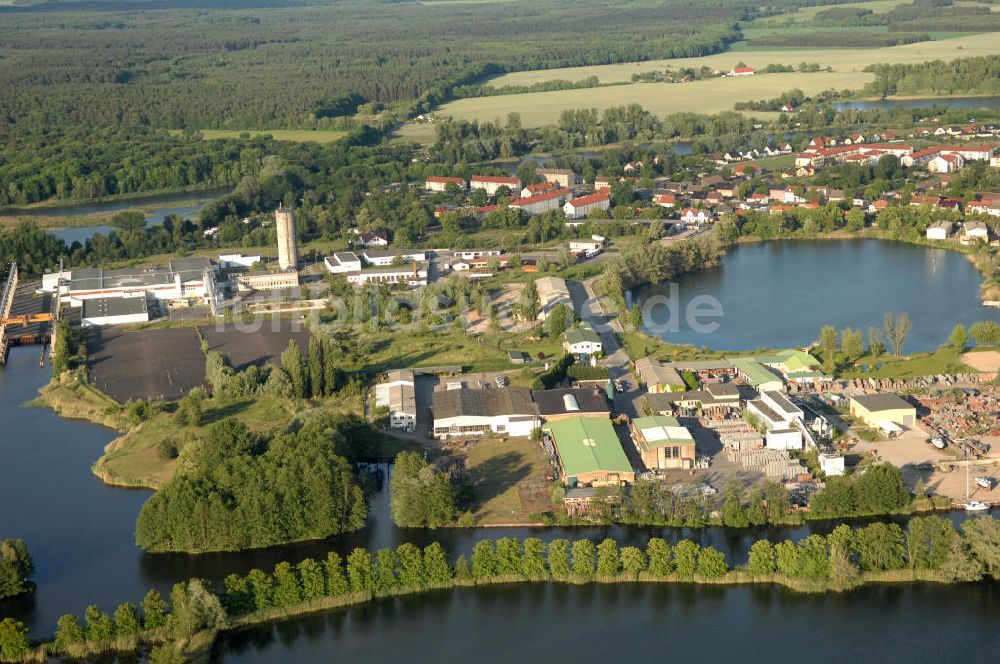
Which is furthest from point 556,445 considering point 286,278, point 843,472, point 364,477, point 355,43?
point 355,43

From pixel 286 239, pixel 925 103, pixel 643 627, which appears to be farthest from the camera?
pixel 925 103

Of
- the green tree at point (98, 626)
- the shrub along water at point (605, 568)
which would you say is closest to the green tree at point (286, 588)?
the shrub along water at point (605, 568)

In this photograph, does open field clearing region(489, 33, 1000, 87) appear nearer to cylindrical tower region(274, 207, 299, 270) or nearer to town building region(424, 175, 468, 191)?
town building region(424, 175, 468, 191)

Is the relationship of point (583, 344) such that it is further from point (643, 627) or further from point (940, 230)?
point (940, 230)

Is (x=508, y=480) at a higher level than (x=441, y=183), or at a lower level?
lower

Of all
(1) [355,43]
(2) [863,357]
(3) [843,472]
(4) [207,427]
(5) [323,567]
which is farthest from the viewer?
(1) [355,43]

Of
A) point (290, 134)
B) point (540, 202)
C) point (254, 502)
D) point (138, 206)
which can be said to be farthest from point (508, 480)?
point (290, 134)

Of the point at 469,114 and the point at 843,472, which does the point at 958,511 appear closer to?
the point at 843,472
